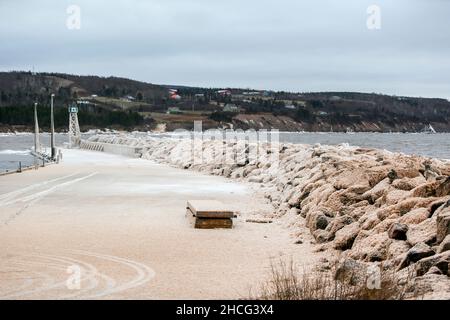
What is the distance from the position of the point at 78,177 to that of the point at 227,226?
13634 mm

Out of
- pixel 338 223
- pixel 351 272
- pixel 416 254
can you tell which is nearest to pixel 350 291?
pixel 351 272

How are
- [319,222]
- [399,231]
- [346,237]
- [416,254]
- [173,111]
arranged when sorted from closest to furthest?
1. [416,254]
2. [399,231]
3. [346,237]
4. [319,222]
5. [173,111]

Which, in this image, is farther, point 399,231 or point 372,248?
point 372,248

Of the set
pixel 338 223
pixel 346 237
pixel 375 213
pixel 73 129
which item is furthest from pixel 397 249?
pixel 73 129

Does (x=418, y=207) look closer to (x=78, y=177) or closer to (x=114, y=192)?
(x=114, y=192)

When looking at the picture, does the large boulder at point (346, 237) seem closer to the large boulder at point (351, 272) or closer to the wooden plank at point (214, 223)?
the large boulder at point (351, 272)

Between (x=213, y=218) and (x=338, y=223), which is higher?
(x=338, y=223)

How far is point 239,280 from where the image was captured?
27.0 feet

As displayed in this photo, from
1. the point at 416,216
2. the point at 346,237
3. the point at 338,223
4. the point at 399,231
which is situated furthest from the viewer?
the point at 338,223

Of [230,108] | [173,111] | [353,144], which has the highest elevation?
[230,108]

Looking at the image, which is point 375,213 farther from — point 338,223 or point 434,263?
point 434,263

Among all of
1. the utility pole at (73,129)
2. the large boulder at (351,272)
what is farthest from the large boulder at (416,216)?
the utility pole at (73,129)

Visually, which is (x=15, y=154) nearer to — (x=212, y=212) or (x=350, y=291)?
(x=212, y=212)
